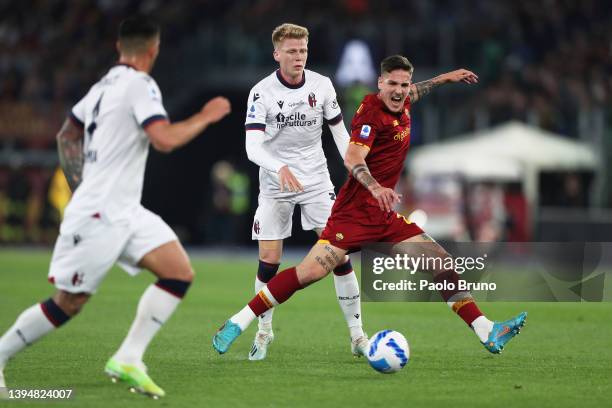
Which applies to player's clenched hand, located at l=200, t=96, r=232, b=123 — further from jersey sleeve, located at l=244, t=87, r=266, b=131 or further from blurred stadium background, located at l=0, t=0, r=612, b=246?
blurred stadium background, located at l=0, t=0, r=612, b=246

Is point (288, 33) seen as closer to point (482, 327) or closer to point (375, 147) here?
point (375, 147)

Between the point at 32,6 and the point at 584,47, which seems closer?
the point at 584,47

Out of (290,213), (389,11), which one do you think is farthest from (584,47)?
(290,213)

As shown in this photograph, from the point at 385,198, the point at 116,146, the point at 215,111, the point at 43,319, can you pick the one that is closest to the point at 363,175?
the point at 385,198

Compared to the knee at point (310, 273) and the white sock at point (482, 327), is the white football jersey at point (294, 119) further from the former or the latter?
the white sock at point (482, 327)

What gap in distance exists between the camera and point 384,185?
966cm

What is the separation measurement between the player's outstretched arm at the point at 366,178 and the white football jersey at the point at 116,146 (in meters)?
1.93

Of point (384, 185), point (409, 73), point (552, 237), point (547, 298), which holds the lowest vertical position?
point (552, 237)

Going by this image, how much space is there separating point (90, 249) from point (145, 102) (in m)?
0.97

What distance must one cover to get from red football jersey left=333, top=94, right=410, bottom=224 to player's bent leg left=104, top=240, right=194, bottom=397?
211 cm

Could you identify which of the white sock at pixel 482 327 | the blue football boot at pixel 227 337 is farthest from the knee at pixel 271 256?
the white sock at pixel 482 327

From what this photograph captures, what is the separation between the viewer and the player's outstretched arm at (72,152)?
7875 mm

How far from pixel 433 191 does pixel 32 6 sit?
42.0 feet

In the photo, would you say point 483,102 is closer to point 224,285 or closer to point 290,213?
point 224,285
